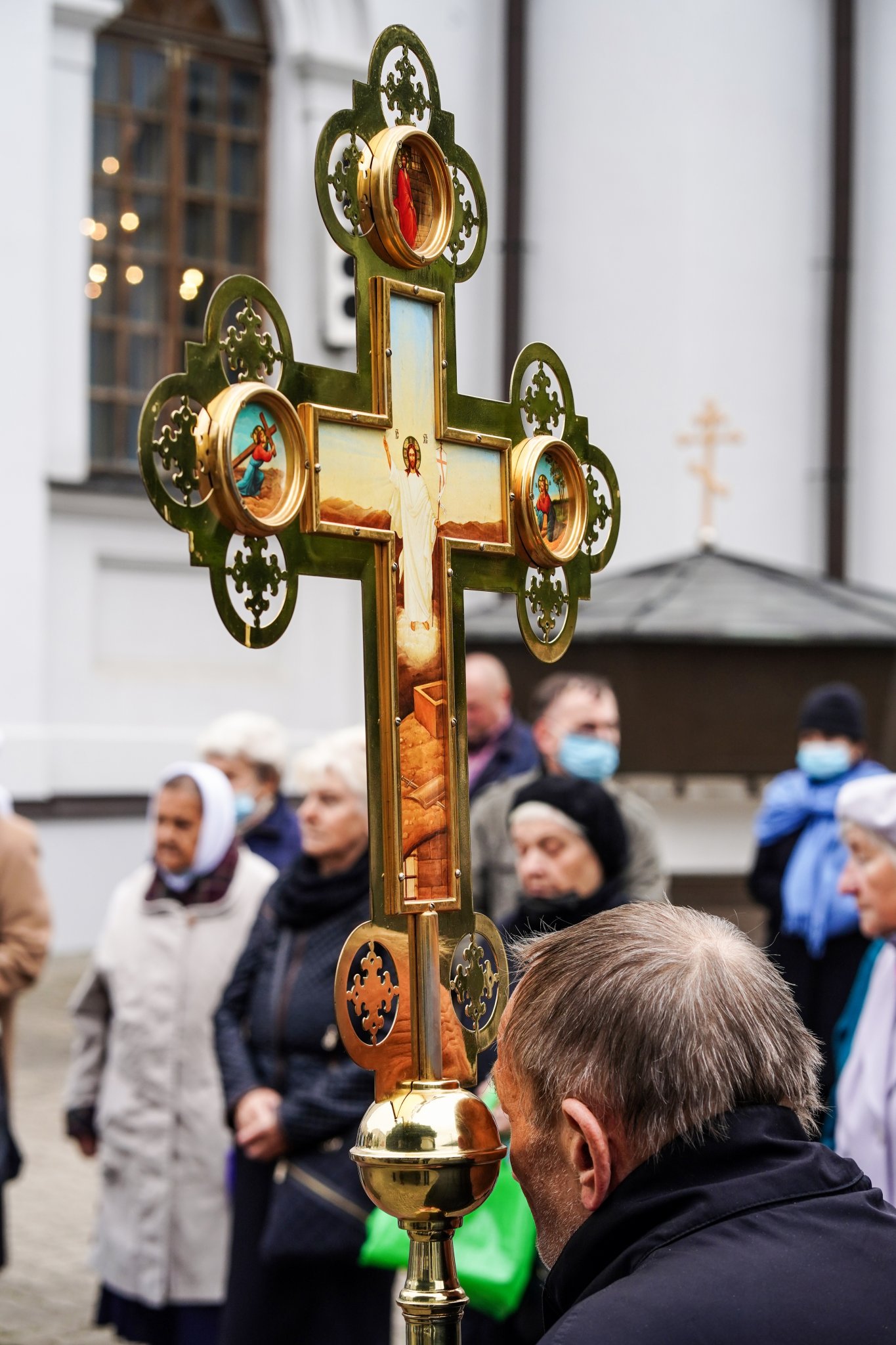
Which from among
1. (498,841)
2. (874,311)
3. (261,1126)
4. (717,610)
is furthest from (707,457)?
(261,1126)

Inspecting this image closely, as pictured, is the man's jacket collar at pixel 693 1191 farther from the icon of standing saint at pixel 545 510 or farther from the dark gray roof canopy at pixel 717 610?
the dark gray roof canopy at pixel 717 610

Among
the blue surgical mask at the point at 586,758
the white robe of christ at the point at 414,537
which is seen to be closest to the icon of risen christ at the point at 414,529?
the white robe of christ at the point at 414,537

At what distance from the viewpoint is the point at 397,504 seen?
1869 mm

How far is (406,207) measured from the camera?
75.0 inches

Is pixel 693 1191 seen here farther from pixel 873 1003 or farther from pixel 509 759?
pixel 509 759

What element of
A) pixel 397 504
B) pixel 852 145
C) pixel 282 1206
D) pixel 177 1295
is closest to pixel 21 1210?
pixel 177 1295

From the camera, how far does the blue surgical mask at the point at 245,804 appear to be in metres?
6.00

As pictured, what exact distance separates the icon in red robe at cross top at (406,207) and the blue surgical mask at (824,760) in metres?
4.32

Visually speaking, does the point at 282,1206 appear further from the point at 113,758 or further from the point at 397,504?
the point at 113,758

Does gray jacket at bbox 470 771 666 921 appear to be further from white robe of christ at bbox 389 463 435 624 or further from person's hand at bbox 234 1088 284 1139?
white robe of christ at bbox 389 463 435 624

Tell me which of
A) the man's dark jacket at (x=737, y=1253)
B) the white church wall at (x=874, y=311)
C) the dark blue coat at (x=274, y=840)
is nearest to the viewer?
the man's dark jacket at (x=737, y=1253)

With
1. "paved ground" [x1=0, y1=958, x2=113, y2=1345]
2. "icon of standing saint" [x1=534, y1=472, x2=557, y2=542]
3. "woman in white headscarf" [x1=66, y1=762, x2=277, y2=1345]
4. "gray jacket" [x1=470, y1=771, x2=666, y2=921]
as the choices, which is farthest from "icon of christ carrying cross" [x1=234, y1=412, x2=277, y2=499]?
"paved ground" [x1=0, y1=958, x2=113, y2=1345]

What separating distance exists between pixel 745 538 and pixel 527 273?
246 centimetres

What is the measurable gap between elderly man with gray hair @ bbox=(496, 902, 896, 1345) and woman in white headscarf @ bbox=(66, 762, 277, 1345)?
3077mm
